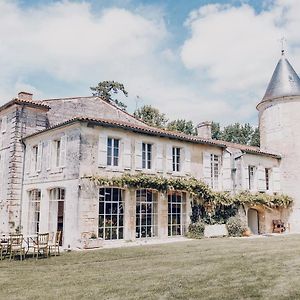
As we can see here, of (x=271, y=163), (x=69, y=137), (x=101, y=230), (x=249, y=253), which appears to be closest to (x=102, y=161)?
(x=69, y=137)

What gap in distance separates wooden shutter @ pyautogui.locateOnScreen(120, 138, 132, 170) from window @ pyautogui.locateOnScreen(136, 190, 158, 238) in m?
1.26

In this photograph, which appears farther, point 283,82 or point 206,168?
point 283,82

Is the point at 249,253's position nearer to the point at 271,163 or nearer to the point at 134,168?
the point at 134,168

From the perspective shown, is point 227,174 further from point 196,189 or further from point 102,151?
point 102,151

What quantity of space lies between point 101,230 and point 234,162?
346 inches

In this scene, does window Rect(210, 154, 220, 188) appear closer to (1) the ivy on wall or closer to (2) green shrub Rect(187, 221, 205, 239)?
(1) the ivy on wall

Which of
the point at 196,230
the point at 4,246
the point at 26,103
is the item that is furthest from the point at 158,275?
the point at 26,103

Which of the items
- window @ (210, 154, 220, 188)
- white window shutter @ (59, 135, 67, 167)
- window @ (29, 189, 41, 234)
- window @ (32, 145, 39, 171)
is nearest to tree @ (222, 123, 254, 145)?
window @ (210, 154, 220, 188)

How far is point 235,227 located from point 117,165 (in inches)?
277

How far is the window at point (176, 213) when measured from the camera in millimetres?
16922

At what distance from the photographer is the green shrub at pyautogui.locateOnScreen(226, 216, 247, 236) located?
1811 cm

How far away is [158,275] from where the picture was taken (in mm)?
7816

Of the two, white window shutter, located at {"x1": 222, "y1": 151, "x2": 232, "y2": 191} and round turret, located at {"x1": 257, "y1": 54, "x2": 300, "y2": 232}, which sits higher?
round turret, located at {"x1": 257, "y1": 54, "x2": 300, "y2": 232}

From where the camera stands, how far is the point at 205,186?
1786 centimetres
